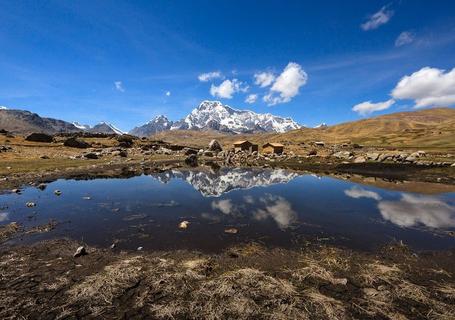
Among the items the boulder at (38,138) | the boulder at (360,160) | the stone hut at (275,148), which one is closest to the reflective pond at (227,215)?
the boulder at (360,160)

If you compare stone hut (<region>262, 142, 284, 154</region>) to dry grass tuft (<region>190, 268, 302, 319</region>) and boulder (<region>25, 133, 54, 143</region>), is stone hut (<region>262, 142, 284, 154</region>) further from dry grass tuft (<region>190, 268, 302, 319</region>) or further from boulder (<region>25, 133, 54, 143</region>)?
dry grass tuft (<region>190, 268, 302, 319</region>)

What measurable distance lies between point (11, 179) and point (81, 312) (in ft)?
108

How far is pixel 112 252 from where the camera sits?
15.2 metres

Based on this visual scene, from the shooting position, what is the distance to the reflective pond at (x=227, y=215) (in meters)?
17.8

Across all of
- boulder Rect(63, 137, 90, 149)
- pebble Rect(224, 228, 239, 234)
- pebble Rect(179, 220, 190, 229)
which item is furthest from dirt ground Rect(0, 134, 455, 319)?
boulder Rect(63, 137, 90, 149)

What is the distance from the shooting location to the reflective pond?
17.8 meters

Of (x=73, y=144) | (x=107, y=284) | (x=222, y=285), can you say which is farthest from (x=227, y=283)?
(x=73, y=144)

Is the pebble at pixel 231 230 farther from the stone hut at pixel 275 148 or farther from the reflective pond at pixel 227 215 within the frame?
the stone hut at pixel 275 148

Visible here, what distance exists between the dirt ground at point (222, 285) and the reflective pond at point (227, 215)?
209 centimetres

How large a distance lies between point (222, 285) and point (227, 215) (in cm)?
1184

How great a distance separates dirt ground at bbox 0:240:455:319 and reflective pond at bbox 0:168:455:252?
2.09m

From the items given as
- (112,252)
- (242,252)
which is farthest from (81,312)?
(242,252)

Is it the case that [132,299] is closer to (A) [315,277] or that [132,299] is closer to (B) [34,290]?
(B) [34,290]

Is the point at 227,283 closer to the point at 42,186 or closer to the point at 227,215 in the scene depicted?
the point at 227,215
